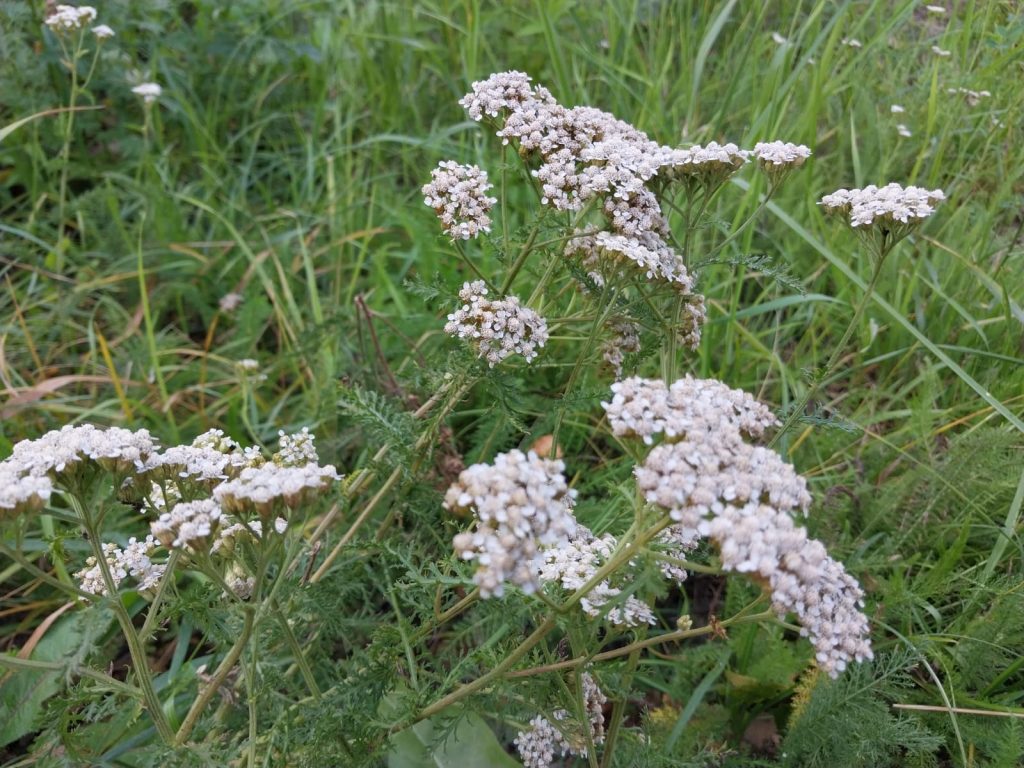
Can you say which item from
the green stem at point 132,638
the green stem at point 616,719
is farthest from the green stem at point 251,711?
the green stem at point 616,719

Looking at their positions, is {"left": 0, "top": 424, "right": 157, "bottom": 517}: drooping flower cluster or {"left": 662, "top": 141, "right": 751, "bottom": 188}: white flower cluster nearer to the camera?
{"left": 0, "top": 424, "right": 157, "bottom": 517}: drooping flower cluster

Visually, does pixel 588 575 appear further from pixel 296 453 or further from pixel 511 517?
pixel 296 453

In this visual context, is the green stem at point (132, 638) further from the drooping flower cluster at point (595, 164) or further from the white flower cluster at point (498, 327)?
the drooping flower cluster at point (595, 164)

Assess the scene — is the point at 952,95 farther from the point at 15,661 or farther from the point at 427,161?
the point at 15,661

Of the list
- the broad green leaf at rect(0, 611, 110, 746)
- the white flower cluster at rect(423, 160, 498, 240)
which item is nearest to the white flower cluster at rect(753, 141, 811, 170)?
the white flower cluster at rect(423, 160, 498, 240)

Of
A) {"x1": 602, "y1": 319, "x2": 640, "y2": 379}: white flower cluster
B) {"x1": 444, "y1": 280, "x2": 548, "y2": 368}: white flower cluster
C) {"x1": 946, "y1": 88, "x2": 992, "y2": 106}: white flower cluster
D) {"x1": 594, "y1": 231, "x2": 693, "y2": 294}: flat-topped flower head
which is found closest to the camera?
{"x1": 594, "y1": 231, "x2": 693, "y2": 294}: flat-topped flower head

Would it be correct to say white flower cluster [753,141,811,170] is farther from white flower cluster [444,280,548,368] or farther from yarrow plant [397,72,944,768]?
white flower cluster [444,280,548,368]
